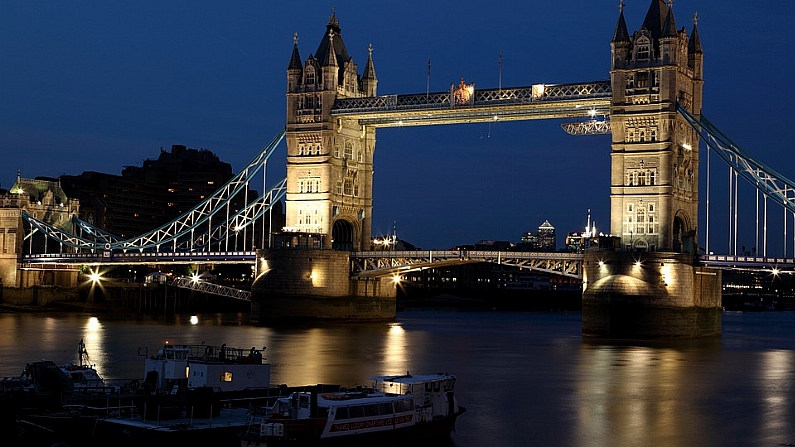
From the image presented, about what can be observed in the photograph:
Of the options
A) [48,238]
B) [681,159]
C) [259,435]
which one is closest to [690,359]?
[681,159]

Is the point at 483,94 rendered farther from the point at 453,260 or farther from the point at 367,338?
the point at 367,338

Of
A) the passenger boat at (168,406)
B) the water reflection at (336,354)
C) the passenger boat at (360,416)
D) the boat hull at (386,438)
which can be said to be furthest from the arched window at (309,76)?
the passenger boat at (360,416)

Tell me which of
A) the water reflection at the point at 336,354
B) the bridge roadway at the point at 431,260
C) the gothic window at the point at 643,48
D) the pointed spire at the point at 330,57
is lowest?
the water reflection at the point at 336,354

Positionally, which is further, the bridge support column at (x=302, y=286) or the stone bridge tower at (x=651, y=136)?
the bridge support column at (x=302, y=286)

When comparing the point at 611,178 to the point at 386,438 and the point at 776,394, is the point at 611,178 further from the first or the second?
the point at 386,438

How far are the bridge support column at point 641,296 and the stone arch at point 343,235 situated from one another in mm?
20787

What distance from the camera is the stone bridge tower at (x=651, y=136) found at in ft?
232

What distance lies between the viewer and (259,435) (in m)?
27.5

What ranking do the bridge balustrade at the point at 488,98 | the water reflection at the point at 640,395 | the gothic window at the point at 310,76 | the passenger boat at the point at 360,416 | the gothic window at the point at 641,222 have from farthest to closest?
the gothic window at the point at 310,76, the bridge balustrade at the point at 488,98, the gothic window at the point at 641,222, the water reflection at the point at 640,395, the passenger boat at the point at 360,416

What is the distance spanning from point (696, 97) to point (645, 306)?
1442 cm

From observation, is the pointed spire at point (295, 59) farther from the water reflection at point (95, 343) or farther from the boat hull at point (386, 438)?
the boat hull at point (386, 438)

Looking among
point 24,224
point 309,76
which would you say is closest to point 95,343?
point 309,76

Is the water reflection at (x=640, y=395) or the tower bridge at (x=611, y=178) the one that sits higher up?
the tower bridge at (x=611, y=178)

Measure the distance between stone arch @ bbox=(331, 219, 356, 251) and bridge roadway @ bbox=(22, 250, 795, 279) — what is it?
2.21 meters
